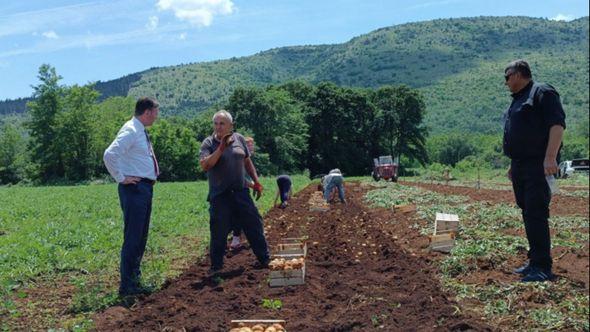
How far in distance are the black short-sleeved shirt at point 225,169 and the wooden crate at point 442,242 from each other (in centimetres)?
317

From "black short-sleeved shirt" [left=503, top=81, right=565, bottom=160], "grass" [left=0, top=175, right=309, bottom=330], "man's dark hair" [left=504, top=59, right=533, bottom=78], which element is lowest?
"grass" [left=0, top=175, right=309, bottom=330]

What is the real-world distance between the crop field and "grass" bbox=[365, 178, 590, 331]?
0.01 metres

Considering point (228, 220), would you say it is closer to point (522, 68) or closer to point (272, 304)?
point (272, 304)

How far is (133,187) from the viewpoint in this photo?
21.9ft

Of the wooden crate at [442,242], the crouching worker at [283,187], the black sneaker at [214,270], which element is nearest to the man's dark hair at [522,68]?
the wooden crate at [442,242]

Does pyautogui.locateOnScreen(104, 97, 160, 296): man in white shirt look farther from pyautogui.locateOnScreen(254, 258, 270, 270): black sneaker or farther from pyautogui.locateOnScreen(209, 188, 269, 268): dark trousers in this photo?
pyautogui.locateOnScreen(254, 258, 270, 270): black sneaker

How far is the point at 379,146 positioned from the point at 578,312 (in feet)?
215

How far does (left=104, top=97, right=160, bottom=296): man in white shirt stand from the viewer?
21.6ft

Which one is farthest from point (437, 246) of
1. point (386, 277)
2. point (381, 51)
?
point (381, 51)

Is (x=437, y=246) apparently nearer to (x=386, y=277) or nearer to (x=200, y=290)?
(x=386, y=277)

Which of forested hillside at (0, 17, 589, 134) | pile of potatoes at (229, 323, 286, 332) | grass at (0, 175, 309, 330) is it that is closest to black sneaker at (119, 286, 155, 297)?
grass at (0, 175, 309, 330)

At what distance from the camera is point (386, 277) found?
277 inches

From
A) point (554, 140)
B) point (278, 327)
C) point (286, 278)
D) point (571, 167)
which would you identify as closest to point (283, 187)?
point (286, 278)

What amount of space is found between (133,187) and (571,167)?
142 feet
